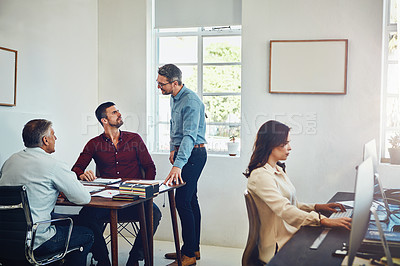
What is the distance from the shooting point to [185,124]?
3787 mm

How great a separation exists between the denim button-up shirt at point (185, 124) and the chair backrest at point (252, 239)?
1358mm

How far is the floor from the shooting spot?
419 centimetres

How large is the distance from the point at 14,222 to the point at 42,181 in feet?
0.92

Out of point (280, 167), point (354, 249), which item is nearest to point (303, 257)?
point (354, 249)

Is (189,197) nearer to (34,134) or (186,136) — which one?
(186,136)

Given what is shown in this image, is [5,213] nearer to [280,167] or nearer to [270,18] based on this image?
[280,167]

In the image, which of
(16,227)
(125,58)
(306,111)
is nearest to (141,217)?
(16,227)

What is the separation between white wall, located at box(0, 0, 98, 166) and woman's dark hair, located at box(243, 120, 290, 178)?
7.06 feet

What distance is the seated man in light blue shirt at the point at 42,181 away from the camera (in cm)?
269

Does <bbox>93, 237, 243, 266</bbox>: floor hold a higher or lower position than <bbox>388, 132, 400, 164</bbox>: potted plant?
lower

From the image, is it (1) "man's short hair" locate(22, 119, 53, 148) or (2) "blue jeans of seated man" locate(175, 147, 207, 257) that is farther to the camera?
(2) "blue jeans of seated man" locate(175, 147, 207, 257)

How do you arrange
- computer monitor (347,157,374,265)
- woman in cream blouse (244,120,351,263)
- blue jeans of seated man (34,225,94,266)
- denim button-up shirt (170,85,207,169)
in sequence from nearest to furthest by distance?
computer monitor (347,157,374,265)
woman in cream blouse (244,120,351,263)
blue jeans of seated man (34,225,94,266)
denim button-up shirt (170,85,207,169)

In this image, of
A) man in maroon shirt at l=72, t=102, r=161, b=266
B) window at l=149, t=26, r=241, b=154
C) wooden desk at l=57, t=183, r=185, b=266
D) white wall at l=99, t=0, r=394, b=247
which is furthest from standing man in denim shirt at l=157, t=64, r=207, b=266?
window at l=149, t=26, r=241, b=154

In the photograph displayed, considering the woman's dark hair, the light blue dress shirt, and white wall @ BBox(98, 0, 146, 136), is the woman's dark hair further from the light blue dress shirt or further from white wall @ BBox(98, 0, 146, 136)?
white wall @ BBox(98, 0, 146, 136)
